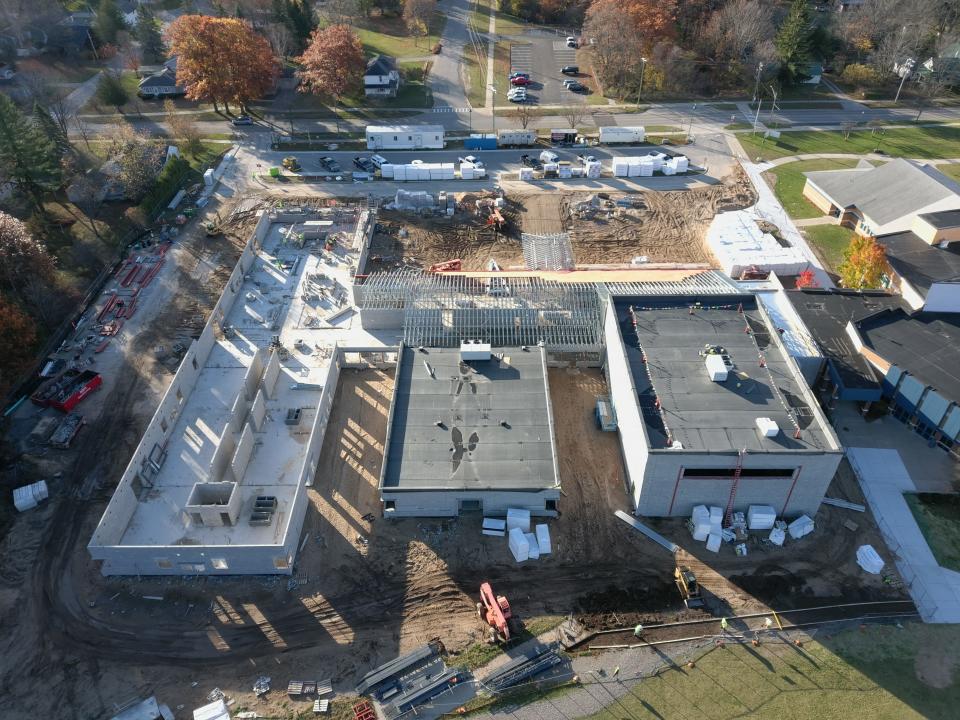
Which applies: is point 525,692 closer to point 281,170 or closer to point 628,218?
point 628,218

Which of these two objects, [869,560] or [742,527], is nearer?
[869,560]

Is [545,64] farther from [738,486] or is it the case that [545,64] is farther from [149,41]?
[738,486]

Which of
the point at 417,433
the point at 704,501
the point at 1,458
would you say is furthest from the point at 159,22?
the point at 704,501

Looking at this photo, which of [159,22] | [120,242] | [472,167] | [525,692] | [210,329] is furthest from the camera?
[159,22]

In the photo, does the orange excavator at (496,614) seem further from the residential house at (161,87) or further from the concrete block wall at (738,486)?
the residential house at (161,87)

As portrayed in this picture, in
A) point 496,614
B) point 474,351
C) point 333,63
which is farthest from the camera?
point 333,63

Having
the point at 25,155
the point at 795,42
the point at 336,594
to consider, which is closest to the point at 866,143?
the point at 795,42
